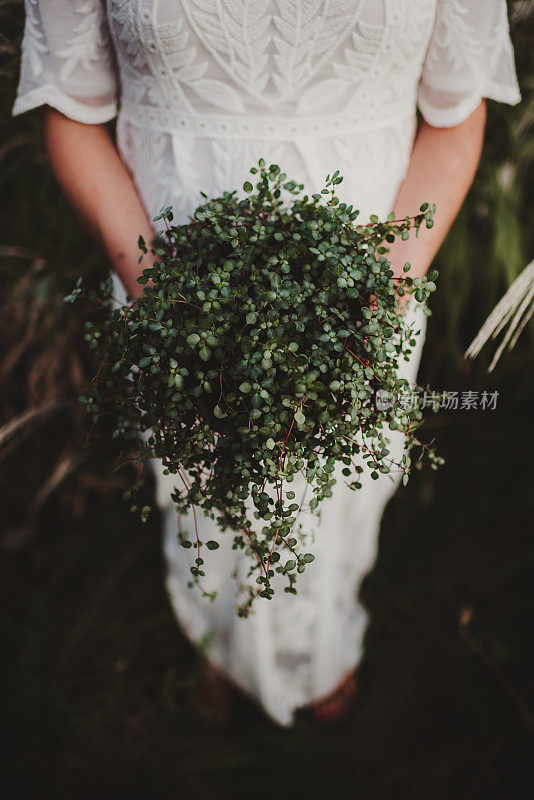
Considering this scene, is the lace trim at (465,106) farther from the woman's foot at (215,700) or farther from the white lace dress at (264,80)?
the woman's foot at (215,700)

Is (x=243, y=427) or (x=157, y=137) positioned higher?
(x=157, y=137)

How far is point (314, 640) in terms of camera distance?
Result: 1.30 metres

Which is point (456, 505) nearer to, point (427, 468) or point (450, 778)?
point (427, 468)

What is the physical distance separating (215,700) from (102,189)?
1291 mm

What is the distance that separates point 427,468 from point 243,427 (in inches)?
49.7

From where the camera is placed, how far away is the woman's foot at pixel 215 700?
1463 mm

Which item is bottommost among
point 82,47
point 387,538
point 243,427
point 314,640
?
point 387,538

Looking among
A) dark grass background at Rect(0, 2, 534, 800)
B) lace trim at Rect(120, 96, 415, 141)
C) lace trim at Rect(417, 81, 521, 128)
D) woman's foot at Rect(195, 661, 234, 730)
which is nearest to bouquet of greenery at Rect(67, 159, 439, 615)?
lace trim at Rect(120, 96, 415, 141)

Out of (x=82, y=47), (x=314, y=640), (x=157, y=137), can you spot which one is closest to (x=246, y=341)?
(x=157, y=137)

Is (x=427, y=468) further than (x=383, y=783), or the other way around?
(x=427, y=468)

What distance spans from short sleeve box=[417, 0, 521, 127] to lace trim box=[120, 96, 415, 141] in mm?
76

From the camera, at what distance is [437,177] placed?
94 centimetres

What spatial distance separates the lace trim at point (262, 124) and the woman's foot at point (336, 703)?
1.33 meters

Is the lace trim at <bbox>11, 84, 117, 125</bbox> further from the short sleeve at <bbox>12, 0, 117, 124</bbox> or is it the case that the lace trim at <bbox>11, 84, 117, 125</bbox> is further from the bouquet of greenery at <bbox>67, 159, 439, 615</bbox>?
the bouquet of greenery at <bbox>67, 159, 439, 615</bbox>
